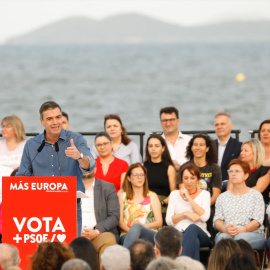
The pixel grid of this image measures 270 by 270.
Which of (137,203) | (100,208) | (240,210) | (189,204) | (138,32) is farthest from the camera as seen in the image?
(138,32)

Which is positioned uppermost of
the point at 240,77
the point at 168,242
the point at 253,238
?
the point at 240,77

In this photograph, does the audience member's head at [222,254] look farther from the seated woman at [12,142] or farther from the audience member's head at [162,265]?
the seated woman at [12,142]

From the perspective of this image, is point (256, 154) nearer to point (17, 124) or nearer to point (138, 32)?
point (17, 124)

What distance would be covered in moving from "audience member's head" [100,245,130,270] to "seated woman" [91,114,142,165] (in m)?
3.68

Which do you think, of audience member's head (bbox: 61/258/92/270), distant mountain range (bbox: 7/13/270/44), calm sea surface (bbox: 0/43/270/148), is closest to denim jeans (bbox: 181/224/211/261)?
audience member's head (bbox: 61/258/92/270)

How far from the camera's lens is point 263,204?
24.0ft

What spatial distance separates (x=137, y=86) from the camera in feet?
146

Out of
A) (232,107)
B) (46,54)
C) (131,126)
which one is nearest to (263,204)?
(131,126)

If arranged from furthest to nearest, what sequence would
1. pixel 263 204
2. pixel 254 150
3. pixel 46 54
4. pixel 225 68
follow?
pixel 46 54, pixel 225 68, pixel 254 150, pixel 263 204

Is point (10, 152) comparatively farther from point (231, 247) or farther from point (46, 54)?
point (46, 54)

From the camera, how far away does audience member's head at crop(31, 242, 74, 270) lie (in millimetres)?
4938

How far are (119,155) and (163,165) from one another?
0.70m

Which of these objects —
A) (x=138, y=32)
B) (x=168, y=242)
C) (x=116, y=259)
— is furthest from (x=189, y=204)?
(x=138, y=32)

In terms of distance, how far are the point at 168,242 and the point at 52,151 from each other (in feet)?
4.05
